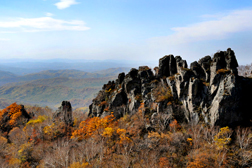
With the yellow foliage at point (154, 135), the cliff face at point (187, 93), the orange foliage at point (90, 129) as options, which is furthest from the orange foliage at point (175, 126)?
the orange foliage at point (90, 129)

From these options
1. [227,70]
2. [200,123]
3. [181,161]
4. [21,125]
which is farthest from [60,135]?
[227,70]

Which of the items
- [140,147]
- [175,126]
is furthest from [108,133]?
[175,126]

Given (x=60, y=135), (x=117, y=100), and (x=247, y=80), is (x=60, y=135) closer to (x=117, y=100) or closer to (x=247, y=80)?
(x=117, y=100)

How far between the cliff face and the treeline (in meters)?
3.36

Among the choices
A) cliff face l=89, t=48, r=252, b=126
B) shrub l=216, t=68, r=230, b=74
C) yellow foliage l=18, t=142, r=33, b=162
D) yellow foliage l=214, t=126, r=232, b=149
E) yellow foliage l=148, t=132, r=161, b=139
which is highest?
shrub l=216, t=68, r=230, b=74

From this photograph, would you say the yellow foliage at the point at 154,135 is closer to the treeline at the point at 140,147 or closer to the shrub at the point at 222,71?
the treeline at the point at 140,147

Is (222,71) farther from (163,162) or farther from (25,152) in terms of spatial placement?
(25,152)

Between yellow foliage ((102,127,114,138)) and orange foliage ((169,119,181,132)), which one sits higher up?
orange foliage ((169,119,181,132))

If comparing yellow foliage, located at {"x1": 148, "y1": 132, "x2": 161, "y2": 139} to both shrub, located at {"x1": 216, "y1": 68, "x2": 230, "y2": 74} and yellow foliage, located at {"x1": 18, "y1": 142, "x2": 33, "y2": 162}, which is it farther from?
yellow foliage, located at {"x1": 18, "y1": 142, "x2": 33, "y2": 162}

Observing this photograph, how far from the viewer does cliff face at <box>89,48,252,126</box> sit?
40688 mm

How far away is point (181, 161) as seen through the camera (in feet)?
114

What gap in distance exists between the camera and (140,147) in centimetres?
4012

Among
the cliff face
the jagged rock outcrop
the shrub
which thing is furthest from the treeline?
the shrub

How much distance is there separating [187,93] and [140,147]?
24.2 meters
